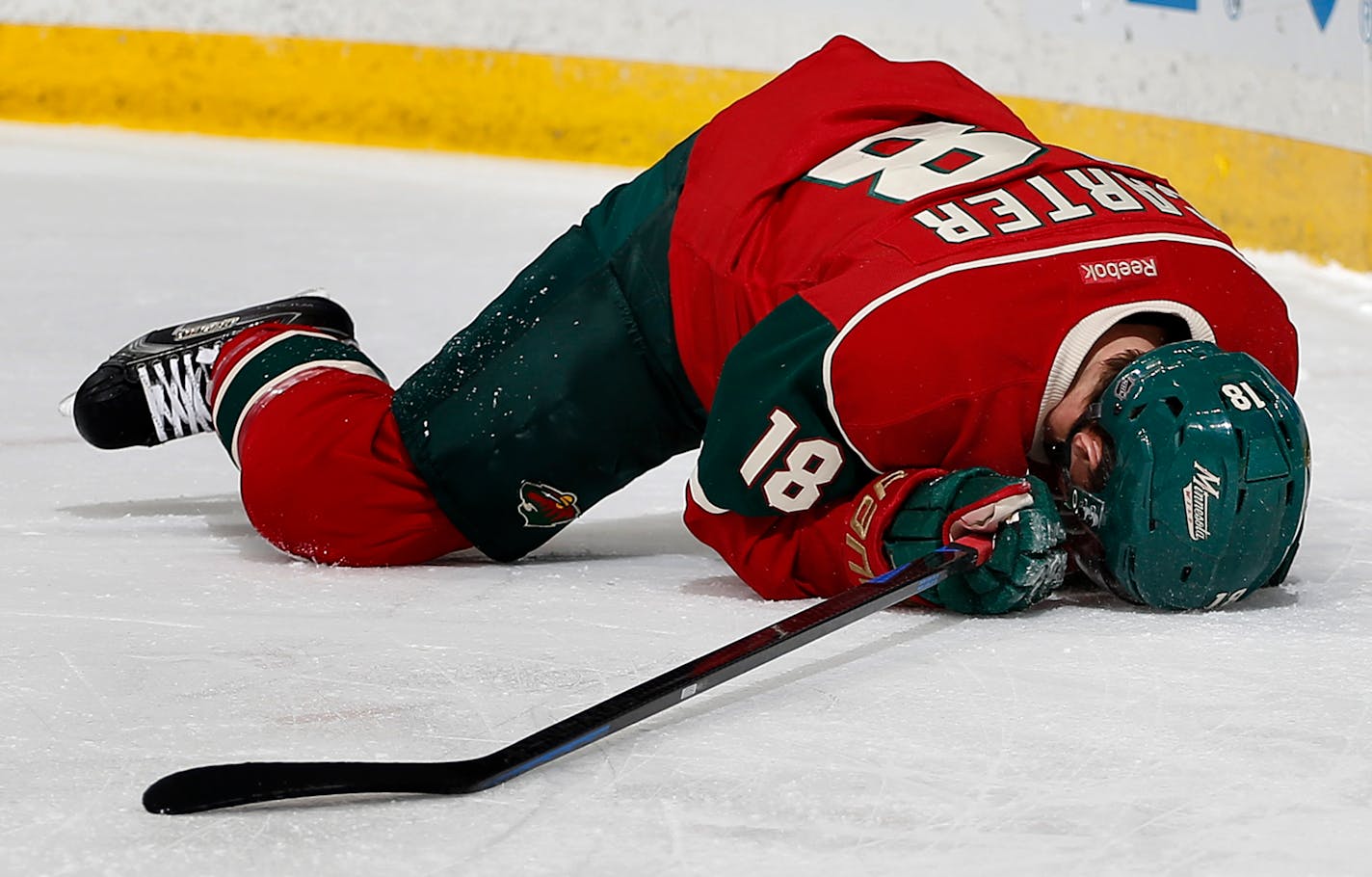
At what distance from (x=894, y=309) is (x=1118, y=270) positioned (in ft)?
0.61

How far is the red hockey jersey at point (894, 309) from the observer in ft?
4.41

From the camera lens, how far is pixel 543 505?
5.45 ft

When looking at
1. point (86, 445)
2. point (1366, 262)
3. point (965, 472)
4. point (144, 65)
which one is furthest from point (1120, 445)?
point (144, 65)

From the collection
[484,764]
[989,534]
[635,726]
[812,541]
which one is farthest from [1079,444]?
[484,764]

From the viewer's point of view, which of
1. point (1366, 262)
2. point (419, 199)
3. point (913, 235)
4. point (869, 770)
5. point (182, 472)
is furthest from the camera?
point (419, 199)

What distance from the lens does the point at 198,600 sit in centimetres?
142

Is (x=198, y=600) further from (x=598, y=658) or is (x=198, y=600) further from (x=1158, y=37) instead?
(x=1158, y=37)

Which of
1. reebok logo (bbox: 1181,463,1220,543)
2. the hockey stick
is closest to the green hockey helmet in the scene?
reebok logo (bbox: 1181,463,1220,543)

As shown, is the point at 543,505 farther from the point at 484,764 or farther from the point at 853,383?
the point at 484,764

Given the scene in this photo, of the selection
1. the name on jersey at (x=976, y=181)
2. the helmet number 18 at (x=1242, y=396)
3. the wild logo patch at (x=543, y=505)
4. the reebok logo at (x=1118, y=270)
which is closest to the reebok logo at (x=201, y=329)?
the wild logo patch at (x=543, y=505)

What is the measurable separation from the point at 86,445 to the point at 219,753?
1.15 metres

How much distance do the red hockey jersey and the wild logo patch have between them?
0.65ft

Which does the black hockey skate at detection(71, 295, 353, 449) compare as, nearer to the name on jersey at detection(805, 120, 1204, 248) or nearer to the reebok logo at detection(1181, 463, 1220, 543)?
the name on jersey at detection(805, 120, 1204, 248)

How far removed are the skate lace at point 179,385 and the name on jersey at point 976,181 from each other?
68 centimetres
